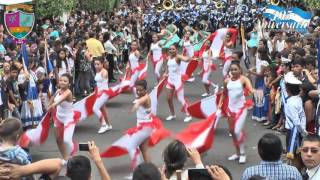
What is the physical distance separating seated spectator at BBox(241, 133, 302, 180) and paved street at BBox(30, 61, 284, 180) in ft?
13.1

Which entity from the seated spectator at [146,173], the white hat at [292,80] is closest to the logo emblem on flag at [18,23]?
the white hat at [292,80]

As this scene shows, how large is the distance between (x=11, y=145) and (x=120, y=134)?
7.15m

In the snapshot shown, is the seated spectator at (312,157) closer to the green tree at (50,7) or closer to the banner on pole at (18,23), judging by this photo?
the banner on pole at (18,23)

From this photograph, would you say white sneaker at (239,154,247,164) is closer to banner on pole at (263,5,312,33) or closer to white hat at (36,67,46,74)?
white hat at (36,67,46,74)

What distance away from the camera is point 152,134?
9.75m

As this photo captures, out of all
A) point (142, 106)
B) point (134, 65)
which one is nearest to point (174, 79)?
point (134, 65)

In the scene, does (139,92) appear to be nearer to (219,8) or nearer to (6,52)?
(6,52)

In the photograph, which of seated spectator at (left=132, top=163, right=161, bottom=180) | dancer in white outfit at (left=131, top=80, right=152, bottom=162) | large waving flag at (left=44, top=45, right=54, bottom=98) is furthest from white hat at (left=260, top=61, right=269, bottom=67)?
seated spectator at (left=132, top=163, right=161, bottom=180)

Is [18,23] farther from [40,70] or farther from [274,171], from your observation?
[274,171]

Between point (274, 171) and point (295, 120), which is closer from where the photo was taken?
point (274, 171)

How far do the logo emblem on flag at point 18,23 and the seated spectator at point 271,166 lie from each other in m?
8.81

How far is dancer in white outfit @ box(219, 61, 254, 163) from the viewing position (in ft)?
34.3

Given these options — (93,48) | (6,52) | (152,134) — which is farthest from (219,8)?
(152,134)

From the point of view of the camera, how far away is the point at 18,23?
1349cm
